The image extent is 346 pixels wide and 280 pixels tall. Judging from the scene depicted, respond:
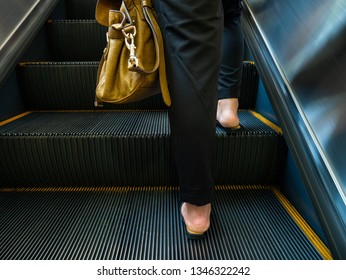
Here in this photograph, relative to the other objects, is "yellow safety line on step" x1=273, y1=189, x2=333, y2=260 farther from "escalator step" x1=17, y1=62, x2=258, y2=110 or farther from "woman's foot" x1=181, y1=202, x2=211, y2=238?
"escalator step" x1=17, y1=62, x2=258, y2=110

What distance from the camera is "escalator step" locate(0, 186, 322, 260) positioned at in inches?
26.9

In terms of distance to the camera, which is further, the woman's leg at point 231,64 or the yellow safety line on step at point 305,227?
the woman's leg at point 231,64

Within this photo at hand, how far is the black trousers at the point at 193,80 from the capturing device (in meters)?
0.56

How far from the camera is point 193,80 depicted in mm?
591

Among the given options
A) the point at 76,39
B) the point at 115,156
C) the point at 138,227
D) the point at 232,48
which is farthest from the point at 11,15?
the point at 138,227

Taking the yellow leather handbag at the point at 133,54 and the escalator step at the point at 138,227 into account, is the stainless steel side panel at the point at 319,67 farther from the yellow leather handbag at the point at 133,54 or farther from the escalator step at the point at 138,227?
the yellow leather handbag at the point at 133,54

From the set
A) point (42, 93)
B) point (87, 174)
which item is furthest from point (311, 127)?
point (42, 93)

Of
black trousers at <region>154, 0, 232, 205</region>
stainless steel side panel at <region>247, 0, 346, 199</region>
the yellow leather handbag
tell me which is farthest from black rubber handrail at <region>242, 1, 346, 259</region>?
the yellow leather handbag

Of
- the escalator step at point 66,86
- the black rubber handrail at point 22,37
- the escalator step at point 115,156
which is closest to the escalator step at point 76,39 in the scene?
the black rubber handrail at point 22,37

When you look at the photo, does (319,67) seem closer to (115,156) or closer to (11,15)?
(115,156)

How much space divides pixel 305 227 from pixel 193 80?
0.55 m

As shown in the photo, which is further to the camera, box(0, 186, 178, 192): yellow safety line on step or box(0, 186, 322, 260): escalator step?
box(0, 186, 178, 192): yellow safety line on step

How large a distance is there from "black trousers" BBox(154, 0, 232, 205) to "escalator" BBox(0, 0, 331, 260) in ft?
0.67

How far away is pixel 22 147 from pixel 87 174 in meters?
0.24
